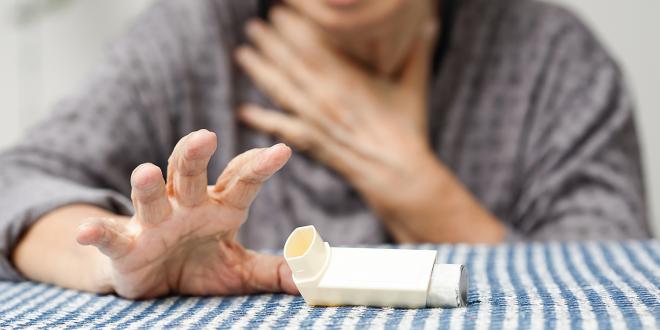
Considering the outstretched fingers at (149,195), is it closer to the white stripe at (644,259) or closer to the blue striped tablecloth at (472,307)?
the blue striped tablecloth at (472,307)

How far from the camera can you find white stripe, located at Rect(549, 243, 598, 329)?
398 mm

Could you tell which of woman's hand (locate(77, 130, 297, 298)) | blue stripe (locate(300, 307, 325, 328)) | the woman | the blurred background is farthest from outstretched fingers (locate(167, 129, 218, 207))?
the blurred background

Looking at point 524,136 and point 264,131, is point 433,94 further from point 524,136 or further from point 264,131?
point 264,131

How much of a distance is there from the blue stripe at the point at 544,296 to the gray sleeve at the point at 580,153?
1.04 feet

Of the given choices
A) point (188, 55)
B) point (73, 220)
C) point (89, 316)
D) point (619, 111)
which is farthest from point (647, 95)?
point (89, 316)

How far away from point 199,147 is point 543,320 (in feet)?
0.68

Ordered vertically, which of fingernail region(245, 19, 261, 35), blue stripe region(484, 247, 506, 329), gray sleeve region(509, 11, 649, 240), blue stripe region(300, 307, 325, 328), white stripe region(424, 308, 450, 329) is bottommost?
gray sleeve region(509, 11, 649, 240)

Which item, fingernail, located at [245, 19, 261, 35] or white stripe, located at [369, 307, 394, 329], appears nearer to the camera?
white stripe, located at [369, 307, 394, 329]

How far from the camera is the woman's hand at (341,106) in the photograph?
1067 millimetres

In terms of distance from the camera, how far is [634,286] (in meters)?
0.51

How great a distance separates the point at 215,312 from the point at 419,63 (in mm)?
748

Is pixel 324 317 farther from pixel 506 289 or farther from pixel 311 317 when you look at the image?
pixel 506 289

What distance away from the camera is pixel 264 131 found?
3.66 ft

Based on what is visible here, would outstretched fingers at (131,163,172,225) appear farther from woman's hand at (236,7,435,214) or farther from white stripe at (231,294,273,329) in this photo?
woman's hand at (236,7,435,214)
